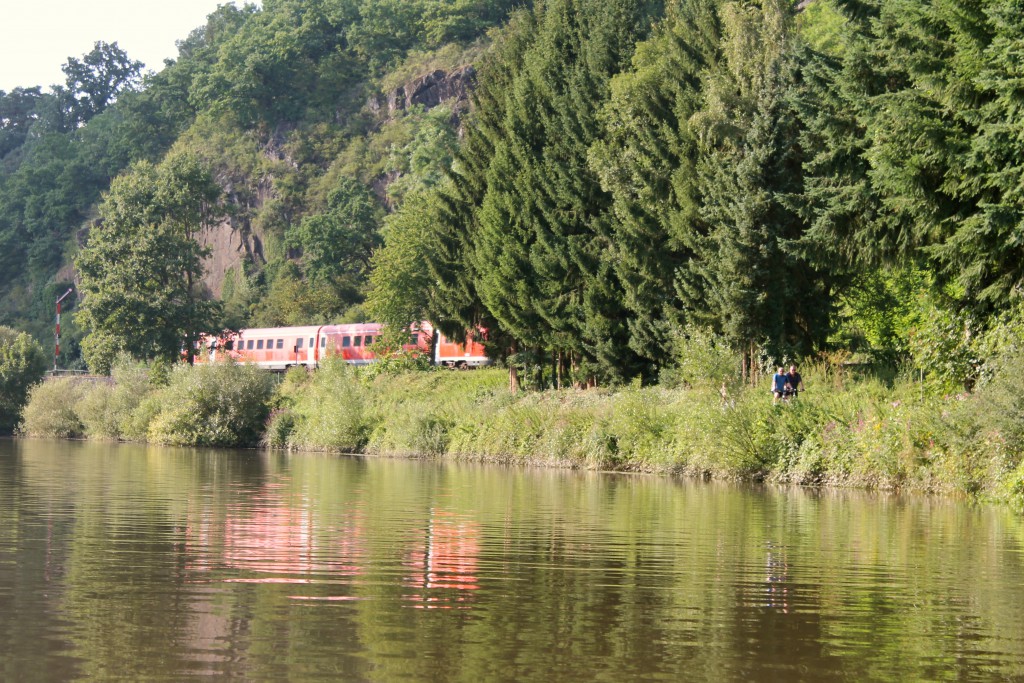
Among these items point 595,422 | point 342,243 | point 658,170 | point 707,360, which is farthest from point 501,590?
point 342,243

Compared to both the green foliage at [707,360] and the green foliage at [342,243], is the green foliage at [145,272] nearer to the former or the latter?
the green foliage at [342,243]

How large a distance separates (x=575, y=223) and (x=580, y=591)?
36.6 m

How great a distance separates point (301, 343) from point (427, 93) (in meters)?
48.7

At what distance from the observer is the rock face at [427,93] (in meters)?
120

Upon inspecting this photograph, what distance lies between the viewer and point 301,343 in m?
81.9

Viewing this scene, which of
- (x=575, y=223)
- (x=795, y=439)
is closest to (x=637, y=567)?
(x=795, y=439)

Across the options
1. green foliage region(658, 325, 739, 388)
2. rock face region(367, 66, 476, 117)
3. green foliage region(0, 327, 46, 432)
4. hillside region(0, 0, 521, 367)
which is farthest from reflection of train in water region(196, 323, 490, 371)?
rock face region(367, 66, 476, 117)

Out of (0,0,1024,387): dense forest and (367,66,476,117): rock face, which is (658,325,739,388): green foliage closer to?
(0,0,1024,387): dense forest

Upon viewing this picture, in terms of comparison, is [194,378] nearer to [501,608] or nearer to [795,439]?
[795,439]

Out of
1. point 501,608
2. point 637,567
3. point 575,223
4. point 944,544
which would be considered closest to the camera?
point 501,608

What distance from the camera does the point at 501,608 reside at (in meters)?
11.3

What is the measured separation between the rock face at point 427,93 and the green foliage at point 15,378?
5359 centimetres

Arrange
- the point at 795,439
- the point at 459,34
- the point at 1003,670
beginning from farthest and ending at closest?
1. the point at 459,34
2. the point at 795,439
3. the point at 1003,670

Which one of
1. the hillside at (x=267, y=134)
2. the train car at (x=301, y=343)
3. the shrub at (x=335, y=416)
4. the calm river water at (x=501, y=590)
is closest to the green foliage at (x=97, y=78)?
the hillside at (x=267, y=134)
